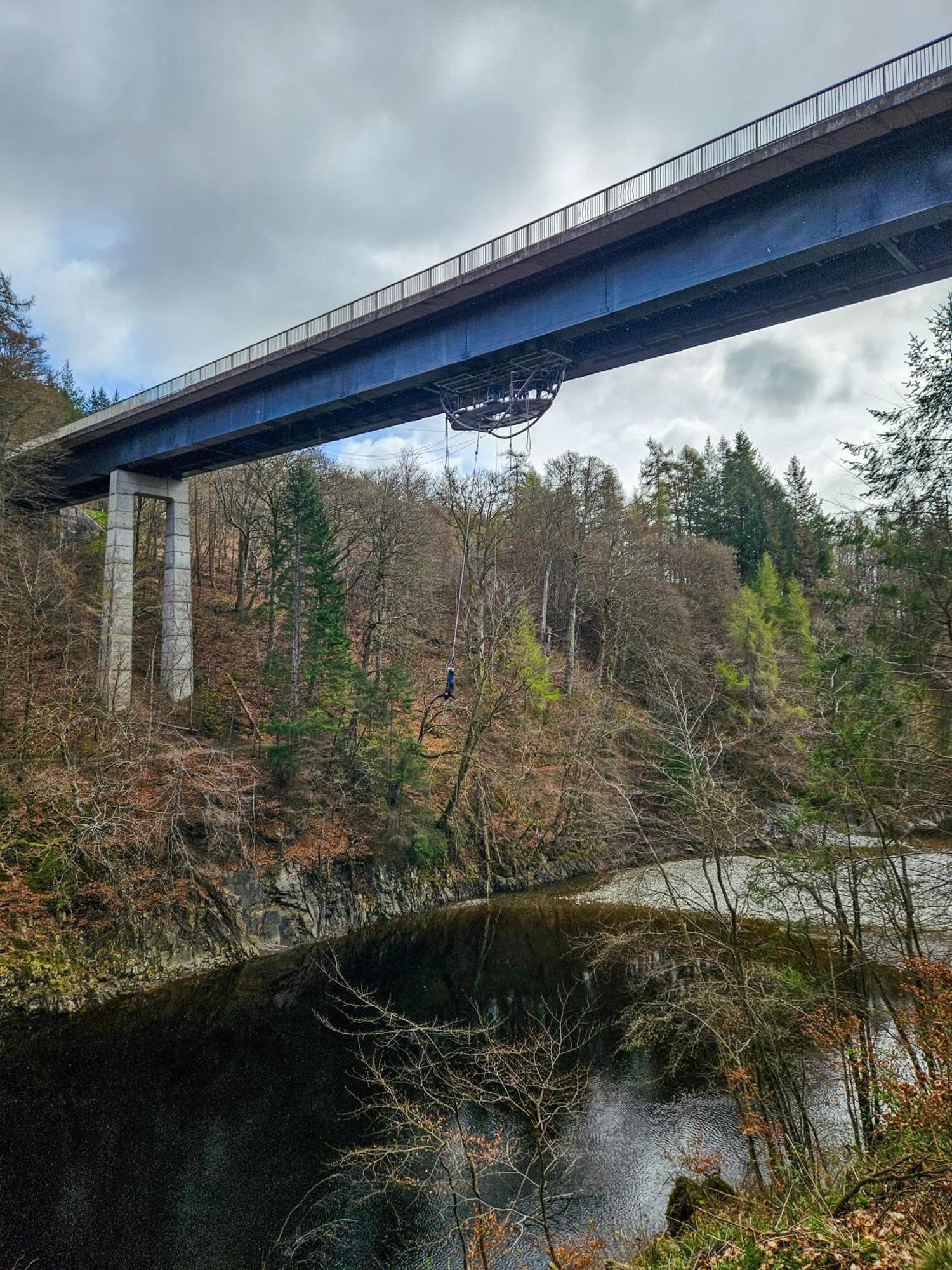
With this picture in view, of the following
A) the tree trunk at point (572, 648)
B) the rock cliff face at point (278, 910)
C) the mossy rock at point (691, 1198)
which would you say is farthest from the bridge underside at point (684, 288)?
the tree trunk at point (572, 648)

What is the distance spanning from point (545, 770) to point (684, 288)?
1884 centimetres

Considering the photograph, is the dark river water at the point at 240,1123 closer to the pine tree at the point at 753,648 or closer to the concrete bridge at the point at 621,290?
the concrete bridge at the point at 621,290

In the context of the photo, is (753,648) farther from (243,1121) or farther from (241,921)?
(243,1121)

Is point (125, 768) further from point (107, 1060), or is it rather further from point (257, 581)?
point (257, 581)

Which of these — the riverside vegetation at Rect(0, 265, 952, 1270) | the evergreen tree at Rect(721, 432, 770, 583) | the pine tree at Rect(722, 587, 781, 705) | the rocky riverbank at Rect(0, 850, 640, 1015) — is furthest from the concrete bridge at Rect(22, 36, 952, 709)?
the evergreen tree at Rect(721, 432, 770, 583)

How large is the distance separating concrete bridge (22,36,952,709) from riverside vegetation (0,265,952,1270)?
2.99 m

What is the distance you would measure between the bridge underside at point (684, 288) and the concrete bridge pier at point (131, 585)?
5.89 m

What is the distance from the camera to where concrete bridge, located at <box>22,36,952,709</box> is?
38.8ft

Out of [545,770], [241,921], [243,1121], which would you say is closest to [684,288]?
[243,1121]

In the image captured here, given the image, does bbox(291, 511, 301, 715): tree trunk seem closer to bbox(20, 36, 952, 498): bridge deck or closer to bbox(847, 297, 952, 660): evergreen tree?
bbox(20, 36, 952, 498): bridge deck

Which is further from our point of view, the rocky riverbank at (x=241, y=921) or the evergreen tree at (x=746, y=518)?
the evergreen tree at (x=746, y=518)

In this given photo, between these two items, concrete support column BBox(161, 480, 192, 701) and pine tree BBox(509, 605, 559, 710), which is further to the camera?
pine tree BBox(509, 605, 559, 710)

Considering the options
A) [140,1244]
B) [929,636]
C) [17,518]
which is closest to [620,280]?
[929,636]

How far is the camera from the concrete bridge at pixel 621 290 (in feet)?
38.8
